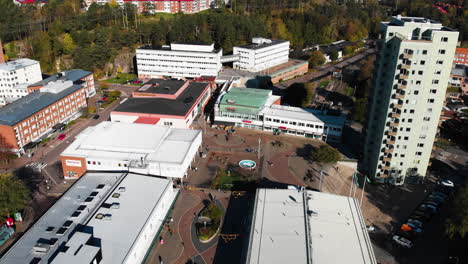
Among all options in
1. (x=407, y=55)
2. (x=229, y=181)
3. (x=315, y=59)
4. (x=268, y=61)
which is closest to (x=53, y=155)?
(x=229, y=181)

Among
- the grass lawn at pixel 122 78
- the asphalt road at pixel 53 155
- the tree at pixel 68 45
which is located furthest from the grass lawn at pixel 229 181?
the tree at pixel 68 45

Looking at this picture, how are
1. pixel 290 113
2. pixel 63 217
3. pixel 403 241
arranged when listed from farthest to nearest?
pixel 290 113 < pixel 403 241 < pixel 63 217

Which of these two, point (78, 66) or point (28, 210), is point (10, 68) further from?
point (28, 210)

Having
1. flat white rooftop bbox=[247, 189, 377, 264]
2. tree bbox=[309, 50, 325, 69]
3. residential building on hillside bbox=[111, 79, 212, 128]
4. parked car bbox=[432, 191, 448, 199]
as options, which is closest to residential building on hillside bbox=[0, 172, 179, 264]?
flat white rooftop bbox=[247, 189, 377, 264]

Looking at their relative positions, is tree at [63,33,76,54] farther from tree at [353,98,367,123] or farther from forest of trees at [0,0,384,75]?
tree at [353,98,367,123]

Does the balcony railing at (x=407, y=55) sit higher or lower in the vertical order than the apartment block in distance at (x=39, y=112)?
higher

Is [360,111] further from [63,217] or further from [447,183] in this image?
[63,217]

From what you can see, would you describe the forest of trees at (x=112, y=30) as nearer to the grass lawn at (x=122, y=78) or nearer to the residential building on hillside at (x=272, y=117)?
the grass lawn at (x=122, y=78)
